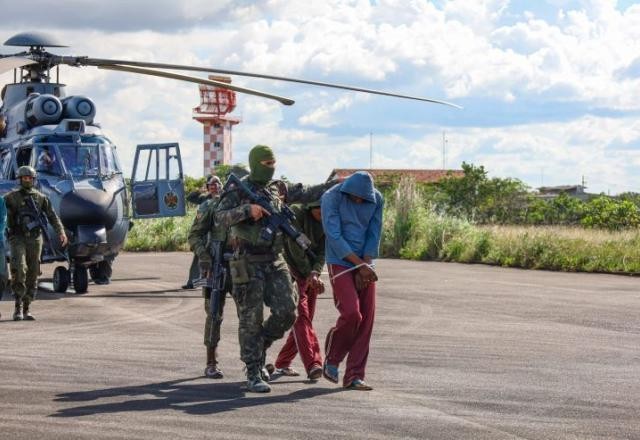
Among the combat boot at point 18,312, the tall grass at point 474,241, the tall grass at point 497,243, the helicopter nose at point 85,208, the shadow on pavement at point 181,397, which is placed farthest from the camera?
the tall grass at point 474,241

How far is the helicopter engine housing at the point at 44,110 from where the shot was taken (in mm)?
20062

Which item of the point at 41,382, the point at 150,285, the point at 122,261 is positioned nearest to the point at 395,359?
the point at 41,382

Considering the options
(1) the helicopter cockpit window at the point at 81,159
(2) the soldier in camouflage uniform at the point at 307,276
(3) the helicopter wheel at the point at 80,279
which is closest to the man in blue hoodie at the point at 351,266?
(2) the soldier in camouflage uniform at the point at 307,276

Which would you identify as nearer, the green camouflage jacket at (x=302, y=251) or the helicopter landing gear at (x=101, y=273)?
the green camouflage jacket at (x=302, y=251)

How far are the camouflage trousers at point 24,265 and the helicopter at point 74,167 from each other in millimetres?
3335

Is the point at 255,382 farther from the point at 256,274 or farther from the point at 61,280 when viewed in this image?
the point at 61,280

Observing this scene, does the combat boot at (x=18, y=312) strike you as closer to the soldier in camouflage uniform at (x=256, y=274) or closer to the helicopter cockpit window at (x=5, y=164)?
the helicopter cockpit window at (x=5, y=164)

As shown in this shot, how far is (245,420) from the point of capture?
7887 millimetres

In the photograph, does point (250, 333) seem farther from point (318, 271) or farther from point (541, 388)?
point (541, 388)

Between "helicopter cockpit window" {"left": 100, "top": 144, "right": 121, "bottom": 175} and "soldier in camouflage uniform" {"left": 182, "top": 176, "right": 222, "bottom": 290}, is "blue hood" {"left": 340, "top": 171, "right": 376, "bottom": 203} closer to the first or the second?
"soldier in camouflage uniform" {"left": 182, "top": 176, "right": 222, "bottom": 290}

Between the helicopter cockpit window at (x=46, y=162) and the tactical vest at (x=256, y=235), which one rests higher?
the helicopter cockpit window at (x=46, y=162)

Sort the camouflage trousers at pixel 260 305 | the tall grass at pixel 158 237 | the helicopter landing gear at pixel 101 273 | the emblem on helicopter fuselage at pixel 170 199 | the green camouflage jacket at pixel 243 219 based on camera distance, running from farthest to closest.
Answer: the tall grass at pixel 158 237 → the helicopter landing gear at pixel 101 273 → the emblem on helicopter fuselage at pixel 170 199 → the camouflage trousers at pixel 260 305 → the green camouflage jacket at pixel 243 219

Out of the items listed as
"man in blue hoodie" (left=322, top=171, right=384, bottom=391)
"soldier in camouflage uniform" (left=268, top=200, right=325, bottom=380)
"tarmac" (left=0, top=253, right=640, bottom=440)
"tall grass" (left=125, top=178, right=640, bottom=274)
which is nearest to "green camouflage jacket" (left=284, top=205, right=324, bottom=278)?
"soldier in camouflage uniform" (left=268, top=200, right=325, bottom=380)

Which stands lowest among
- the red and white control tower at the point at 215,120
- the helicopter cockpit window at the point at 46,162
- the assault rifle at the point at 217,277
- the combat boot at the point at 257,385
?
the combat boot at the point at 257,385
